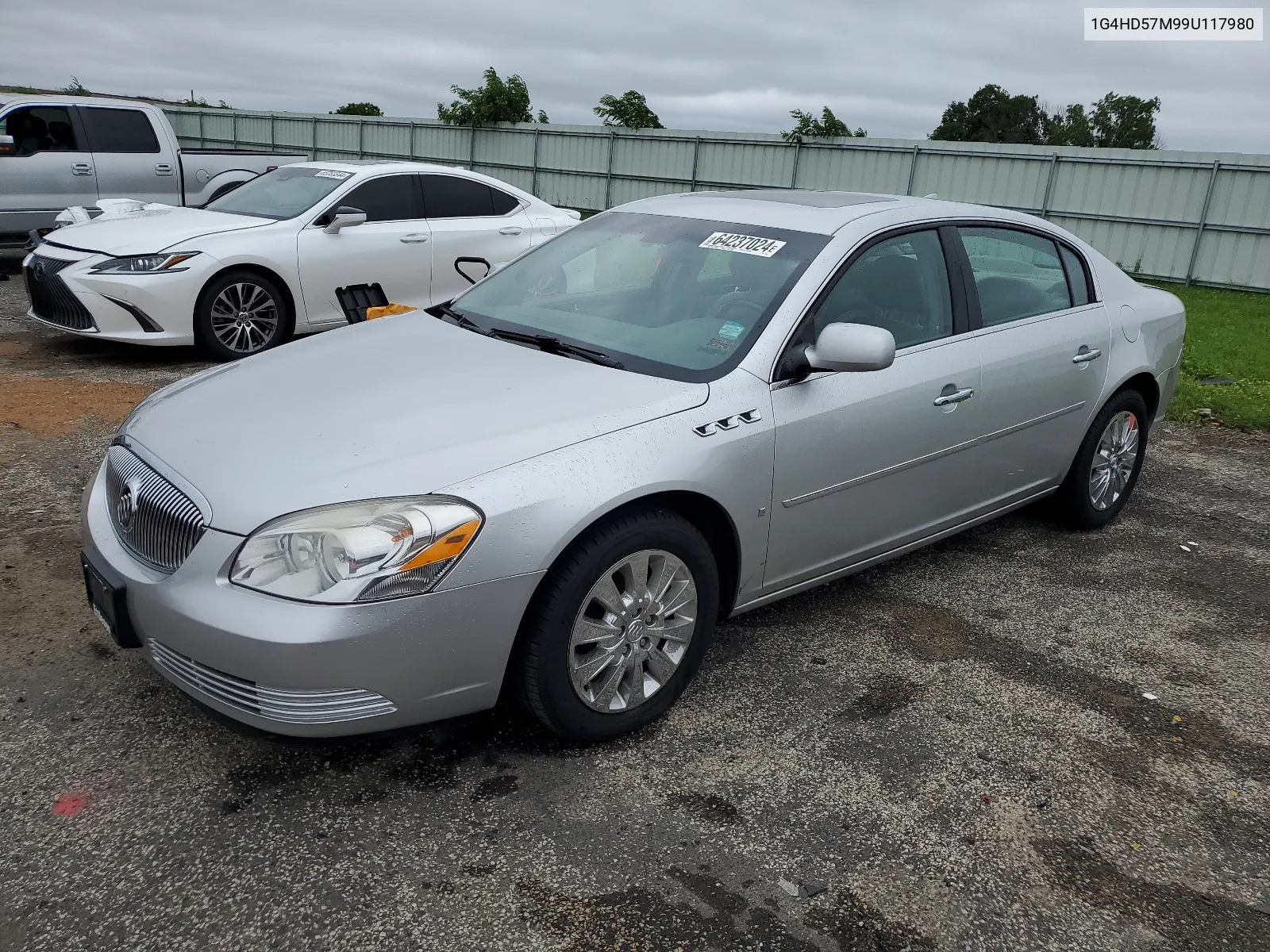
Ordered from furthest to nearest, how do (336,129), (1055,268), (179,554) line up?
(336,129) < (1055,268) < (179,554)

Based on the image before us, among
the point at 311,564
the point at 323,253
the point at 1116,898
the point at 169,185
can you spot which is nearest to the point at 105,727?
the point at 311,564

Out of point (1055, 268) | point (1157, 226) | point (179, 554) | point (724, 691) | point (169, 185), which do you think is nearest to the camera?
point (179, 554)

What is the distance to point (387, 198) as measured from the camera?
8.40m

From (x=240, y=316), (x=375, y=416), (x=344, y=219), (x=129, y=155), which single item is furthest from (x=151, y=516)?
(x=129, y=155)

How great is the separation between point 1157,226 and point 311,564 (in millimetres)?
18147

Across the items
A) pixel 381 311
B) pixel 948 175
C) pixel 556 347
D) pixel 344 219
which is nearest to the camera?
pixel 556 347

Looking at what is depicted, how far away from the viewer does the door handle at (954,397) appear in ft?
12.8

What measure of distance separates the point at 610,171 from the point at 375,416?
1957 cm

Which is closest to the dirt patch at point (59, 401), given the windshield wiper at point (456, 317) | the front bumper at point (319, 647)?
the windshield wiper at point (456, 317)

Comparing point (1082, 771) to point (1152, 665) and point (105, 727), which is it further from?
point (105, 727)

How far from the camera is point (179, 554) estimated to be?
107 inches

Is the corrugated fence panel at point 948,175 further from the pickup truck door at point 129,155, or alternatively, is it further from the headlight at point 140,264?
the headlight at point 140,264

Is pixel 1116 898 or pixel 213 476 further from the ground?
pixel 213 476

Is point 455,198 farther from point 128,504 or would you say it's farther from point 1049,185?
point 1049,185
